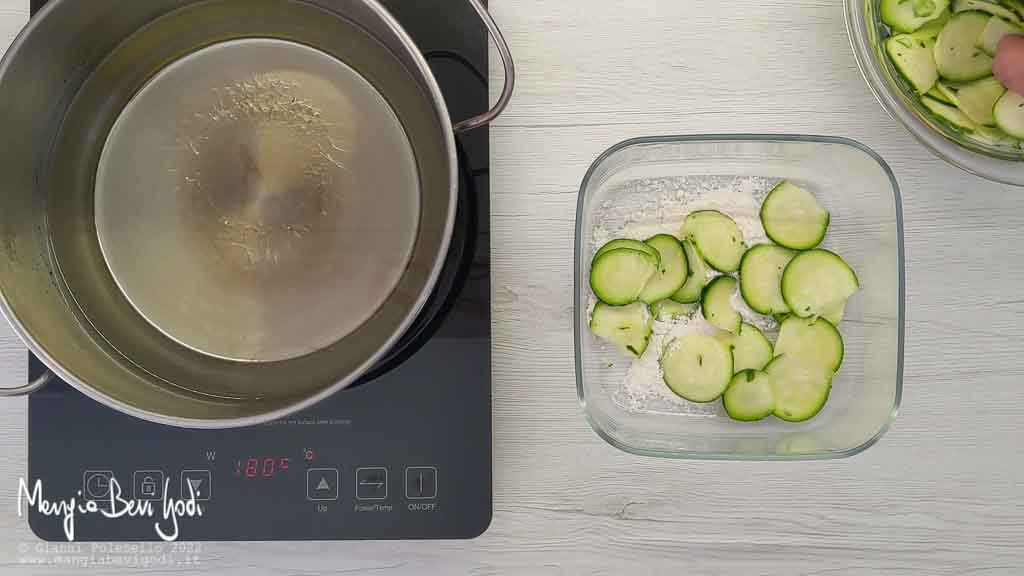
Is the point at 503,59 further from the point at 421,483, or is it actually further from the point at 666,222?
the point at 421,483

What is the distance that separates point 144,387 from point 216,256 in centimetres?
13

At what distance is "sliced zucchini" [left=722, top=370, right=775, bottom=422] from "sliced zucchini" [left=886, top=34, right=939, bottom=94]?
276mm

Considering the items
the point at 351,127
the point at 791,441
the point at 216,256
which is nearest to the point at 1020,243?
the point at 791,441

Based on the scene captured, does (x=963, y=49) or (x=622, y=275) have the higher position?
(x=963, y=49)

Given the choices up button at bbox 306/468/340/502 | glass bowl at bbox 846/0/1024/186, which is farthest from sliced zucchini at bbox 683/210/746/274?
up button at bbox 306/468/340/502

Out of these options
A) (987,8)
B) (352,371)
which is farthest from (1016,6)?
(352,371)

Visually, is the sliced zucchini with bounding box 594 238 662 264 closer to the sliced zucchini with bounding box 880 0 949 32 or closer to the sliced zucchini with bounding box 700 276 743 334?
the sliced zucchini with bounding box 700 276 743 334

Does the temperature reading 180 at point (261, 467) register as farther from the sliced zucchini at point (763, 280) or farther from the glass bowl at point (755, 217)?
the sliced zucchini at point (763, 280)

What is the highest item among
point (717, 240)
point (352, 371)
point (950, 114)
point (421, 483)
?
point (950, 114)

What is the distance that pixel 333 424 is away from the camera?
2.21 feet

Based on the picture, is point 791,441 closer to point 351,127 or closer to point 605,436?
point 605,436

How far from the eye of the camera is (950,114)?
0.63 meters

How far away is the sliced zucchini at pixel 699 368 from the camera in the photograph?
67cm

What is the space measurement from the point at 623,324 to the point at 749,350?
114 millimetres
